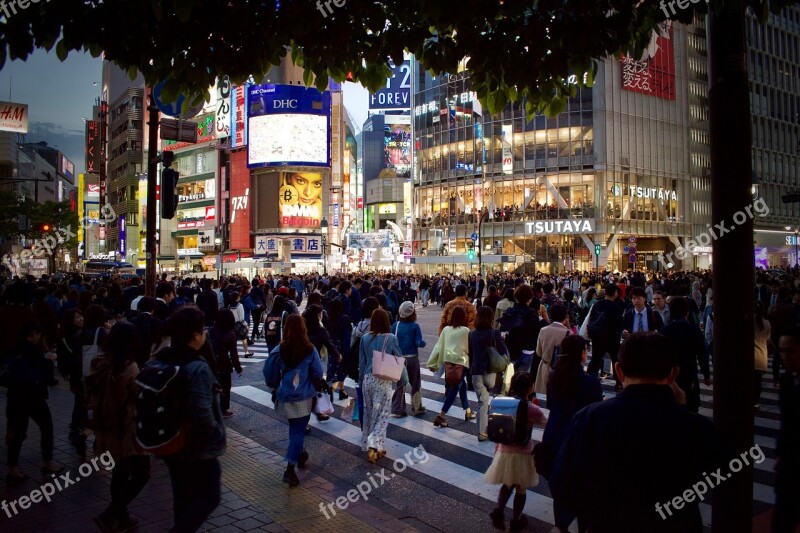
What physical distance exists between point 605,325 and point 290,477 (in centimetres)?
663

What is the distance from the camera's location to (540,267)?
5981 cm

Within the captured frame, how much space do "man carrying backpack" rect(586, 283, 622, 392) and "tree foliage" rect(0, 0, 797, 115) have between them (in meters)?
6.11

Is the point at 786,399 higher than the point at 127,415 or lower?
higher

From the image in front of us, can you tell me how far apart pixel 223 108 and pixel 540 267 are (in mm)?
40473

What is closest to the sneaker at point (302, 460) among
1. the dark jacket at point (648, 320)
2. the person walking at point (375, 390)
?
the person walking at point (375, 390)

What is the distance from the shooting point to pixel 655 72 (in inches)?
2371

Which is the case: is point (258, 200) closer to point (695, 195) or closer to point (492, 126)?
point (492, 126)

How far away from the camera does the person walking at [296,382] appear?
629 centimetres

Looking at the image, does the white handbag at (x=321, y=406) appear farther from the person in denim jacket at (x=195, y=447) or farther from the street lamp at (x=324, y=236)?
the street lamp at (x=324, y=236)

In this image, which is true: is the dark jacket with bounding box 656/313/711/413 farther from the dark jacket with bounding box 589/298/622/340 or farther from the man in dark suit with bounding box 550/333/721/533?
the man in dark suit with bounding box 550/333/721/533

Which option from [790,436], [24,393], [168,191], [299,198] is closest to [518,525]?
[790,436]

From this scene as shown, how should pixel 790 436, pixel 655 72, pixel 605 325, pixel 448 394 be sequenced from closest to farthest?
pixel 790 436
pixel 448 394
pixel 605 325
pixel 655 72

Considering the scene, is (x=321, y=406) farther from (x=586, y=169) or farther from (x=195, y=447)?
(x=586, y=169)

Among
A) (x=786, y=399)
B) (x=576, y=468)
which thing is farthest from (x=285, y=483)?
(x=786, y=399)
